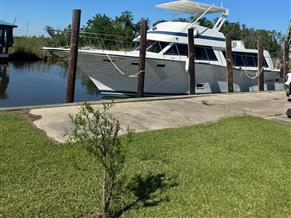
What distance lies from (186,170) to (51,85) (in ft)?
65.5

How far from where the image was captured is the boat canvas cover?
1830 cm

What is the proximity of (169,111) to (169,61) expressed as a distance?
7610 mm

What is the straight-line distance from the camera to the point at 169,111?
975 cm

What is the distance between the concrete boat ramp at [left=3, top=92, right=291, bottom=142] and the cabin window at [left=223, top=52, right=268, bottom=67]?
6898 millimetres

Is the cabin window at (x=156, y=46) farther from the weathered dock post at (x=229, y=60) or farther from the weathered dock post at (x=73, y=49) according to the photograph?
the weathered dock post at (x=73, y=49)

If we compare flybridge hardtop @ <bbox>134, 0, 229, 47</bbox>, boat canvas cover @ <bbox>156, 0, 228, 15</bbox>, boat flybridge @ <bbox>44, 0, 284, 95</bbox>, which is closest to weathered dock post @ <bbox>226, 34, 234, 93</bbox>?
boat flybridge @ <bbox>44, 0, 284, 95</bbox>

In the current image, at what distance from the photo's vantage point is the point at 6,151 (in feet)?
18.9

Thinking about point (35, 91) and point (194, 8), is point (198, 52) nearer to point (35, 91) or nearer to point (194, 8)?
point (194, 8)

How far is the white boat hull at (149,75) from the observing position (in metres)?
16.7

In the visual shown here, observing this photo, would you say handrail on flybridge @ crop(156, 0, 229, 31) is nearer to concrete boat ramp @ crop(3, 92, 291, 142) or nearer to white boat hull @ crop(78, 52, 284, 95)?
white boat hull @ crop(78, 52, 284, 95)

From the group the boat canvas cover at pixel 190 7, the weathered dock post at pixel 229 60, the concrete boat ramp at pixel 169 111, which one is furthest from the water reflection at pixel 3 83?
the concrete boat ramp at pixel 169 111

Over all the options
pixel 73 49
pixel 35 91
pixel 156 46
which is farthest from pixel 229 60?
pixel 35 91

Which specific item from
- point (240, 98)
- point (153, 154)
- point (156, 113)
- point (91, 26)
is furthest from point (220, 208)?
point (91, 26)

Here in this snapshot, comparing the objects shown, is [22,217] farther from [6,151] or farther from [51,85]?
[51,85]
